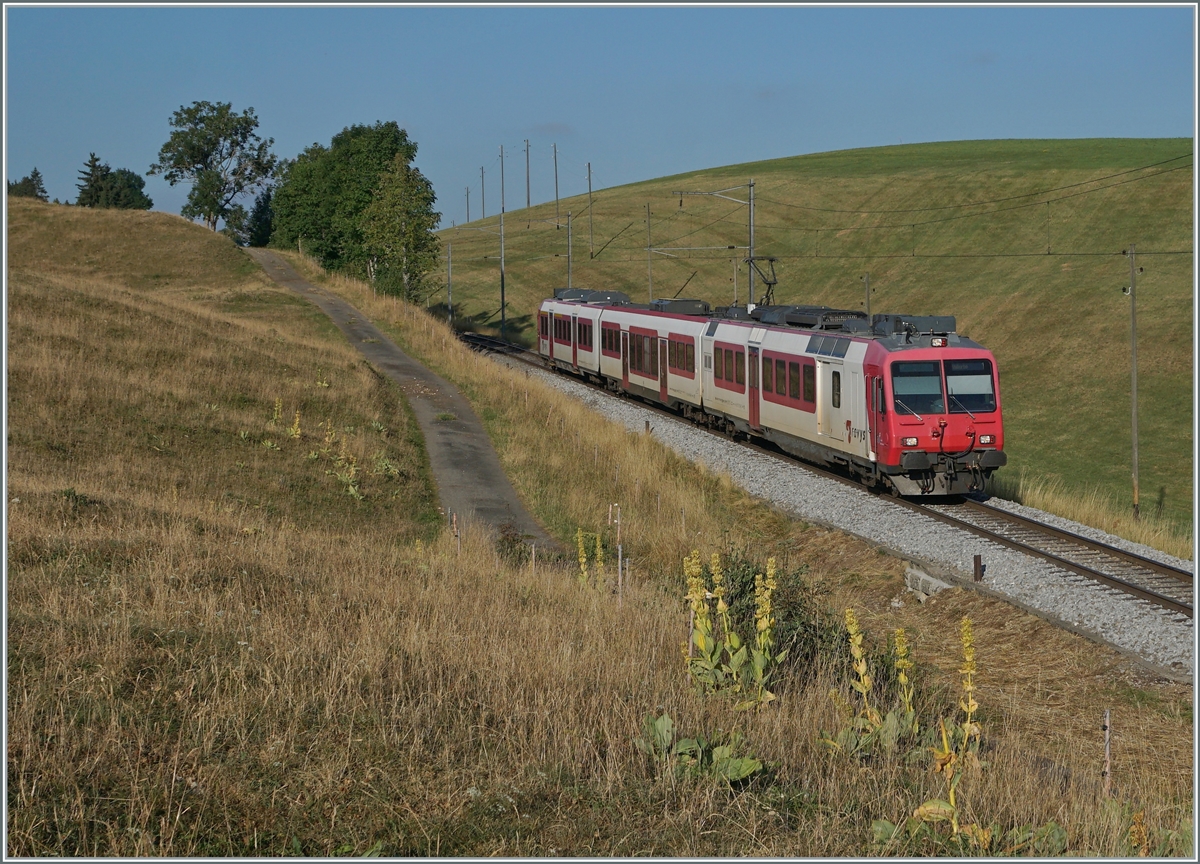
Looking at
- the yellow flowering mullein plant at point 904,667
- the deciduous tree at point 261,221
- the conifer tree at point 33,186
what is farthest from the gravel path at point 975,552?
the conifer tree at point 33,186

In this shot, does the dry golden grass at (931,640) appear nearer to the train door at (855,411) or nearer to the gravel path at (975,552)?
the gravel path at (975,552)

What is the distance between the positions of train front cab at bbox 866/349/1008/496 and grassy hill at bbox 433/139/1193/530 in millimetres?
7002

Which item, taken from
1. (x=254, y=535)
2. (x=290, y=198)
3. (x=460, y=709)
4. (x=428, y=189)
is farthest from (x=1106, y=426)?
(x=290, y=198)

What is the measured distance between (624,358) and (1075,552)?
75.7 feet

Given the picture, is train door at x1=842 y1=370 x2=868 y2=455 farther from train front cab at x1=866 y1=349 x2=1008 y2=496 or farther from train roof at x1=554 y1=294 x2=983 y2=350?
train roof at x1=554 y1=294 x2=983 y2=350

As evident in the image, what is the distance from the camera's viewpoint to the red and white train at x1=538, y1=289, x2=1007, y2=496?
68.9 ft

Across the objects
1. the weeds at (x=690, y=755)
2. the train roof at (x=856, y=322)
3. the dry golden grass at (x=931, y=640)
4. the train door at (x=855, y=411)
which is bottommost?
the dry golden grass at (x=931, y=640)

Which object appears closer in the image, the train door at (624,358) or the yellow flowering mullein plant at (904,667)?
the yellow flowering mullein plant at (904,667)

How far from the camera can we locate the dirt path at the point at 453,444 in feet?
74.7

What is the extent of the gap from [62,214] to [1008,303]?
66.0 meters

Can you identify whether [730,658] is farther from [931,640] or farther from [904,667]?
[931,640]

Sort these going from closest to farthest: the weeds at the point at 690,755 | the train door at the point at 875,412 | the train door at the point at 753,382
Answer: the weeds at the point at 690,755
the train door at the point at 875,412
the train door at the point at 753,382

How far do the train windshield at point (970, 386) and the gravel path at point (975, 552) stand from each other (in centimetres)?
221

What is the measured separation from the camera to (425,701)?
7434 millimetres
